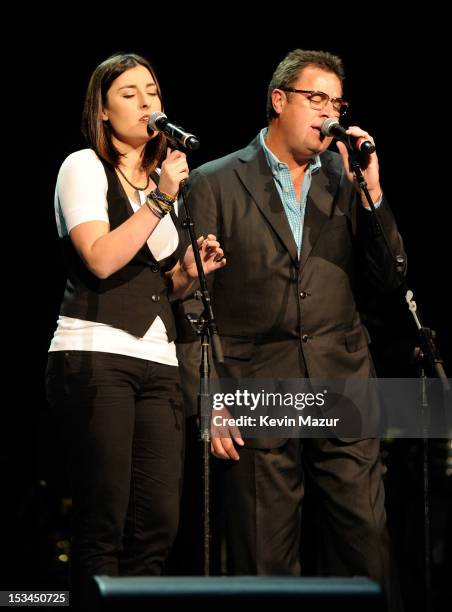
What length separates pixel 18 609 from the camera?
3.81m

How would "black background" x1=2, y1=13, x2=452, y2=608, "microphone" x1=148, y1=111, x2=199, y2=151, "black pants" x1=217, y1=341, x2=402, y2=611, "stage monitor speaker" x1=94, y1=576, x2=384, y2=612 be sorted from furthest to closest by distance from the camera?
1. "black background" x1=2, y1=13, x2=452, y2=608
2. "black pants" x1=217, y1=341, x2=402, y2=611
3. "microphone" x1=148, y1=111, x2=199, y2=151
4. "stage monitor speaker" x1=94, y1=576, x2=384, y2=612

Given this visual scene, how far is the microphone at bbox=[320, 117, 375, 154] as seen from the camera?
9.99 feet

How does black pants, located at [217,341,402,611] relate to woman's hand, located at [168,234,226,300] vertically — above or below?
below

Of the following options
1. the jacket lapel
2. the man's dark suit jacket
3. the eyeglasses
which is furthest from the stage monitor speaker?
the eyeglasses

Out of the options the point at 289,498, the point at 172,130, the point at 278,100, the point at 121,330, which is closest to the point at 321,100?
the point at 278,100

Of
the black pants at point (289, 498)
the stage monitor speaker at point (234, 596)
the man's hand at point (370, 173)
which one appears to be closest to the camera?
the stage monitor speaker at point (234, 596)

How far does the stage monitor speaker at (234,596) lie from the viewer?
196 centimetres

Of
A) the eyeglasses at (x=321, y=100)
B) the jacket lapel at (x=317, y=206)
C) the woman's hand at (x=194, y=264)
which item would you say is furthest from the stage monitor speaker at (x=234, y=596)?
the eyeglasses at (x=321, y=100)

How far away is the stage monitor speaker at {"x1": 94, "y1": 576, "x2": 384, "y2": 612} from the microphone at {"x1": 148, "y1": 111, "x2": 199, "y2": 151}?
1178mm

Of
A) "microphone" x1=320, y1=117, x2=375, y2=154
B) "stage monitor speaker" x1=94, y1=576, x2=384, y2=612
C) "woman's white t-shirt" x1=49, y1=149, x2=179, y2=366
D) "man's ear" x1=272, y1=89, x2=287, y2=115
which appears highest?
"man's ear" x1=272, y1=89, x2=287, y2=115

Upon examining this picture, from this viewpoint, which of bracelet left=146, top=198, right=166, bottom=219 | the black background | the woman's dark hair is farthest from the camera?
the black background

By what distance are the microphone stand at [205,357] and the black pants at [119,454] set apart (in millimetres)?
109

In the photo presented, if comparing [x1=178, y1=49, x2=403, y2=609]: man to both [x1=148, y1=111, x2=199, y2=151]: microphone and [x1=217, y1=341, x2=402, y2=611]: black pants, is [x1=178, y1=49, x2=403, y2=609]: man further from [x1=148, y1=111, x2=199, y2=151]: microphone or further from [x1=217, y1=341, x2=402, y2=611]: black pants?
[x1=148, y1=111, x2=199, y2=151]: microphone

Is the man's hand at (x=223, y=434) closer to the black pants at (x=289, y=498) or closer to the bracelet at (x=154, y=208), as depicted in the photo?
the black pants at (x=289, y=498)
